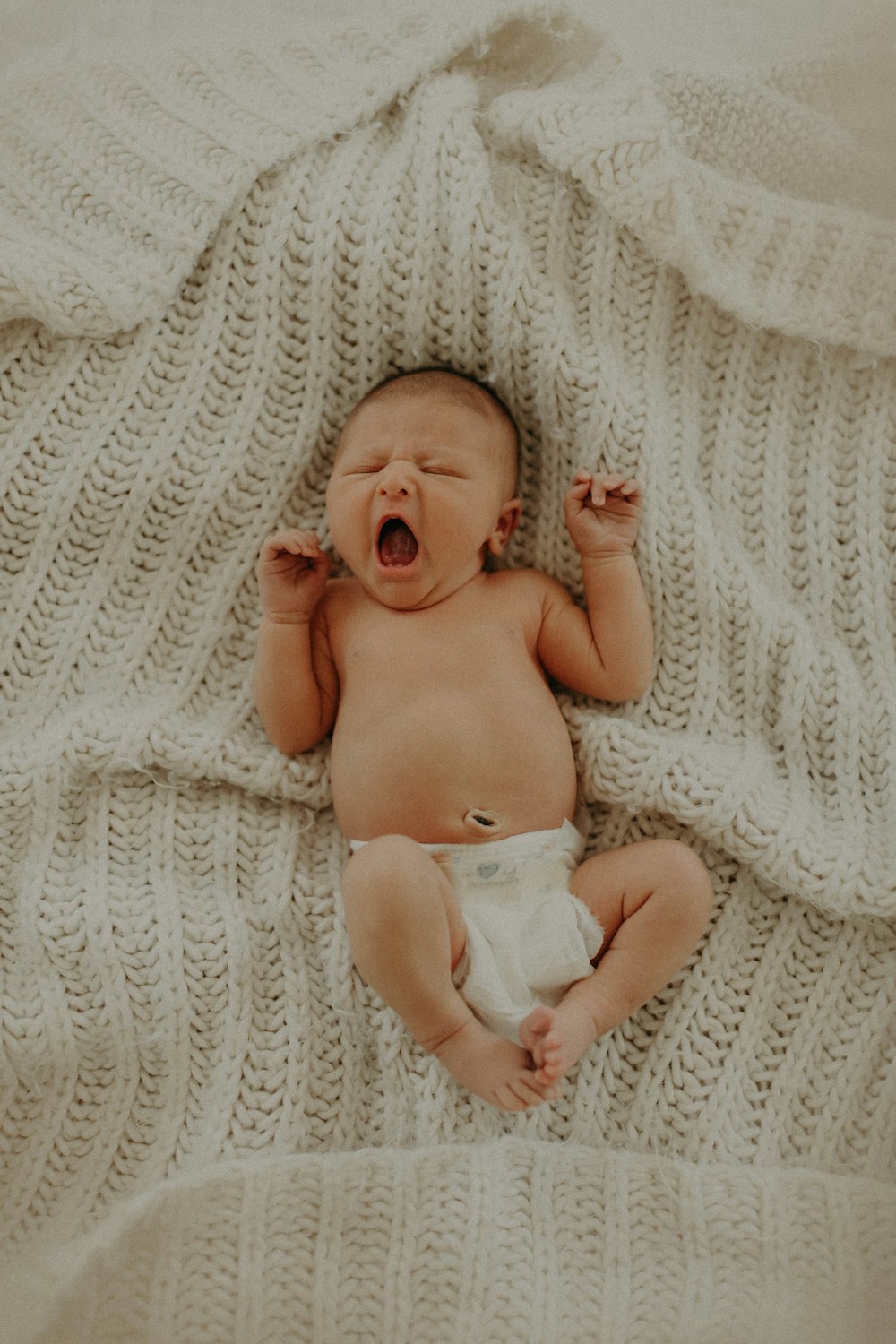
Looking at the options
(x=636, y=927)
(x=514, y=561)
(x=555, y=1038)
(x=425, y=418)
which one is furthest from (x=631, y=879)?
(x=425, y=418)

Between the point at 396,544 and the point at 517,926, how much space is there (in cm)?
44

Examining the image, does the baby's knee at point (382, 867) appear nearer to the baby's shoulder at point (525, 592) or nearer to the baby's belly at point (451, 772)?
the baby's belly at point (451, 772)

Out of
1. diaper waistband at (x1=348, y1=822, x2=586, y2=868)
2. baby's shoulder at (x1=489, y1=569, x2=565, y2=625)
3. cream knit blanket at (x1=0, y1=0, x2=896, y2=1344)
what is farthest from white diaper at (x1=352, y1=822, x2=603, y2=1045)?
baby's shoulder at (x1=489, y1=569, x2=565, y2=625)

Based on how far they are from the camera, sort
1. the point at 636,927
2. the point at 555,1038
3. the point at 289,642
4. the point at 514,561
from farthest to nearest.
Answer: the point at 514,561
the point at 289,642
the point at 636,927
the point at 555,1038

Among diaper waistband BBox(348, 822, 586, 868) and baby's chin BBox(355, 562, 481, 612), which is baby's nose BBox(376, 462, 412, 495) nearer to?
baby's chin BBox(355, 562, 481, 612)

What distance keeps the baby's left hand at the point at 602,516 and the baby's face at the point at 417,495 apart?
0.31 ft

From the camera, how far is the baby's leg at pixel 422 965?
3.75ft

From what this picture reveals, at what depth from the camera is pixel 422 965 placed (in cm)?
115

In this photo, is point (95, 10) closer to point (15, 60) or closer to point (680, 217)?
point (15, 60)

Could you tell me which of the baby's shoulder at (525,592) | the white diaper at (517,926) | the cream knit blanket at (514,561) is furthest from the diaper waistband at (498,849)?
the baby's shoulder at (525,592)

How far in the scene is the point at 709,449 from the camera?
1.39m

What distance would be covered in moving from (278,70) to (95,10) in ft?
1.04

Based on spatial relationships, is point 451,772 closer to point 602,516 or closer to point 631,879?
point 631,879

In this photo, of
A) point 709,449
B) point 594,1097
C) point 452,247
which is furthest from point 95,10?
point 594,1097
